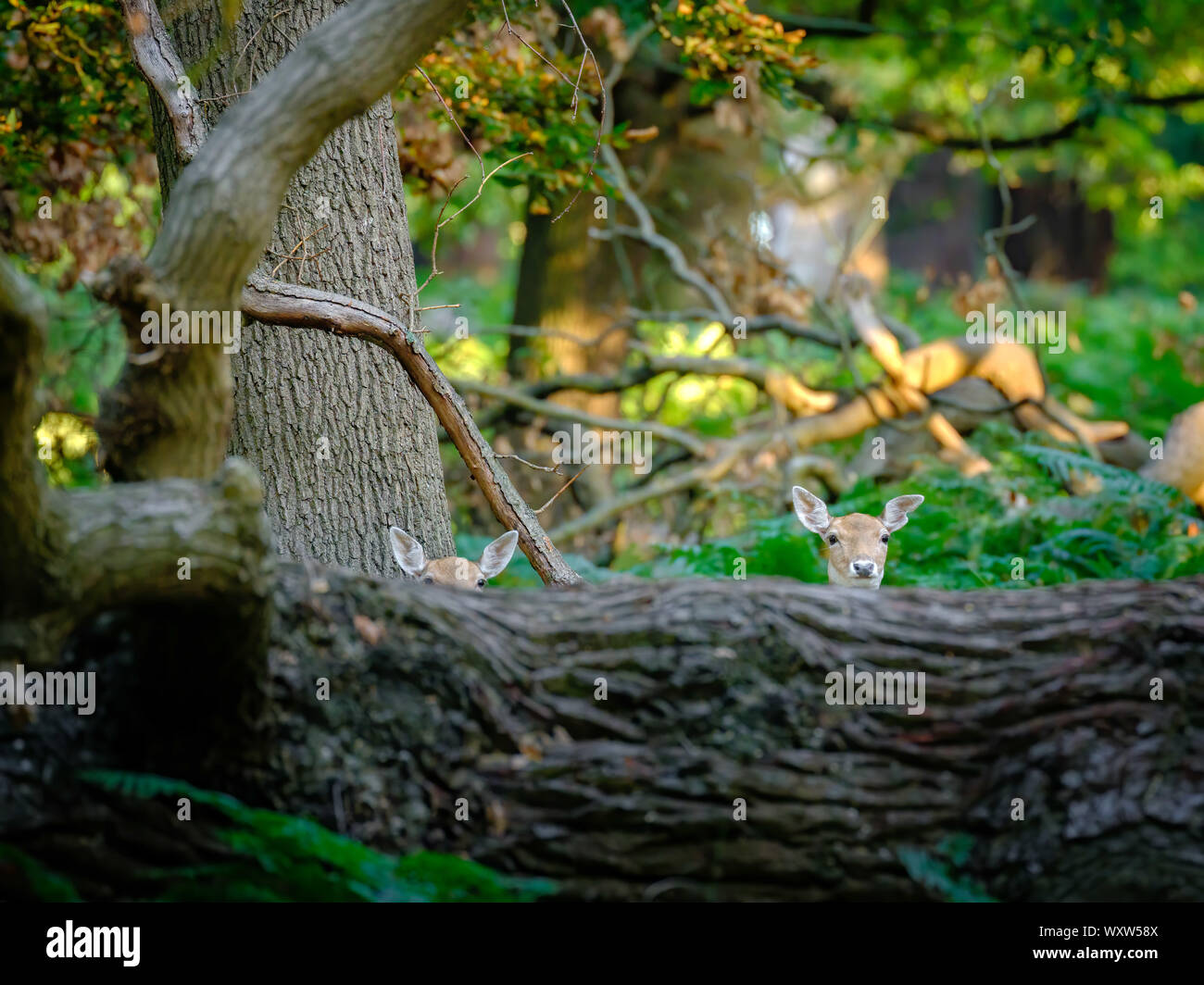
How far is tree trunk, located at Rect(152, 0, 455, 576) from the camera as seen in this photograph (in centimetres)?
633

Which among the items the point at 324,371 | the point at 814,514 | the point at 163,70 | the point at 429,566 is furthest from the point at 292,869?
the point at 814,514

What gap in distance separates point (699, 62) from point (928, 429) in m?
4.27

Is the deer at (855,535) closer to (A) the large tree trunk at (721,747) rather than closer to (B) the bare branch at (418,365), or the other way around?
(B) the bare branch at (418,365)

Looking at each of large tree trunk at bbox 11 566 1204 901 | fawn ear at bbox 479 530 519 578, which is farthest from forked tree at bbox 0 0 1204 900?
fawn ear at bbox 479 530 519 578

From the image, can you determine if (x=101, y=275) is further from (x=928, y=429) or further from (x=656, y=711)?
(x=928, y=429)

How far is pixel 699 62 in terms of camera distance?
8.09m

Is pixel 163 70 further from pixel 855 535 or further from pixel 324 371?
pixel 855 535

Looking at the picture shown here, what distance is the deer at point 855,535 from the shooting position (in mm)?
7004

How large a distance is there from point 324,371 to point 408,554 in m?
1.08

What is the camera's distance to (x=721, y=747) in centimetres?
436

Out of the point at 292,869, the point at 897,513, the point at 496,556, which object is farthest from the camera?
the point at 897,513

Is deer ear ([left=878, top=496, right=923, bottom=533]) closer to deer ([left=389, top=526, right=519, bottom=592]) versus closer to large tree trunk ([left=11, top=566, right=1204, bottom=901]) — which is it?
deer ([left=389, top=526, right=519, bottom=592])

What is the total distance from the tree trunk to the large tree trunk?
6.62 ft
